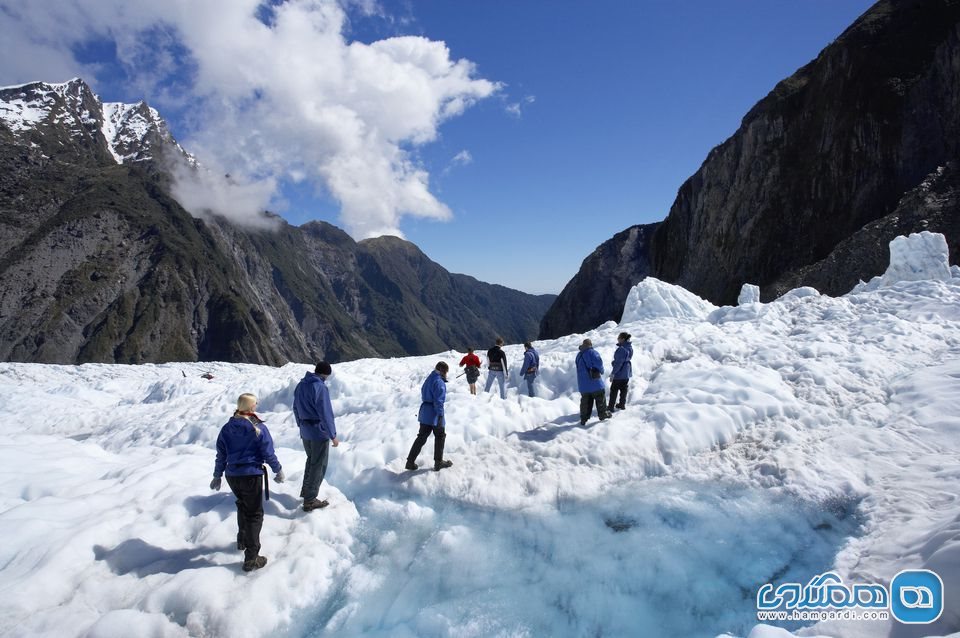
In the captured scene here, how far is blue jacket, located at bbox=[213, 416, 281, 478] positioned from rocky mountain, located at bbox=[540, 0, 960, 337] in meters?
42.7

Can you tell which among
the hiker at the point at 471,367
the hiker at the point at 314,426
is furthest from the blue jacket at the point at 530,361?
the hiker at the point at 314,426

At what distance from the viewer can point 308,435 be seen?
7949 millimetres

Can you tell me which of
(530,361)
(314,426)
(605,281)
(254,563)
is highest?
(605,281)

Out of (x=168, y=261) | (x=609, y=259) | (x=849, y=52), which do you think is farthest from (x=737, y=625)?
(x=168, y=261)

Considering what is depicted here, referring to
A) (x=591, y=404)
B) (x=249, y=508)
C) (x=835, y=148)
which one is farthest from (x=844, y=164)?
(x=249, y=508)

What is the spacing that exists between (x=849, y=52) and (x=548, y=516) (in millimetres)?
63736

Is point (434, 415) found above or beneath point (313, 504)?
above

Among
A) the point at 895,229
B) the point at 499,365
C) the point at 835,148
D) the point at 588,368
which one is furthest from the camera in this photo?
the point at 835,148

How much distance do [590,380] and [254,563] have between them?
285 inches

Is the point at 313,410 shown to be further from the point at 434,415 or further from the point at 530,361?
the point at 530,361

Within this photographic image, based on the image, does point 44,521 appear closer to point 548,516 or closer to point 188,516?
point 188,516

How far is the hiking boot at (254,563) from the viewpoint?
6.39 metres

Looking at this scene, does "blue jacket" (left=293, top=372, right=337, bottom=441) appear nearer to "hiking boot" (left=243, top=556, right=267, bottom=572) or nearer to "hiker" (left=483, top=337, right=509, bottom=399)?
"hiking boot" (left=243, top=556, right=267, bottom=572)

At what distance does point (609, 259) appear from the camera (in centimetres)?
10394
